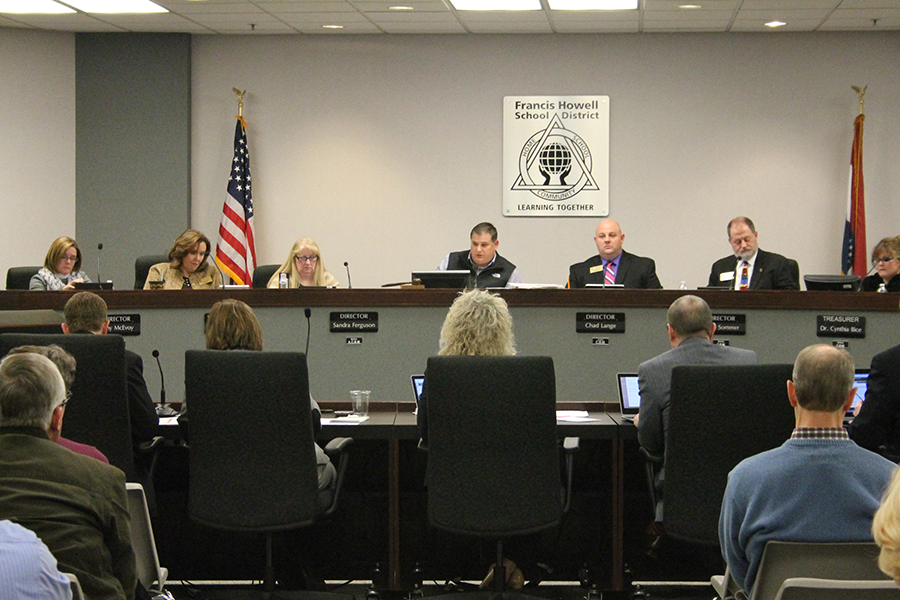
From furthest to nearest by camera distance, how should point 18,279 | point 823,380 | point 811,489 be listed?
point 18,279
point 823,380
point 811,489

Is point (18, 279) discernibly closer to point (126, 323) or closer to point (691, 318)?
point (126, 323)

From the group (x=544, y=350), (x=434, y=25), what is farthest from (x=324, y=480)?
(x=434, y=25)

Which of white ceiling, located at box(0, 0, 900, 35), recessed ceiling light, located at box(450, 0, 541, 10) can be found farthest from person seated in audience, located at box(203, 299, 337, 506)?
recessed ceiling light, located at box(450, 0, 541, 10)

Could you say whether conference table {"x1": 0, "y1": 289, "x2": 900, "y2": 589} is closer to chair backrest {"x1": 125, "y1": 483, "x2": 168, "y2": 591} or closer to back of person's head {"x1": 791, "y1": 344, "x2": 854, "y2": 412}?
chair backrest {"x1": 125, "y1": 483, "x2": 168, "y2": 591}

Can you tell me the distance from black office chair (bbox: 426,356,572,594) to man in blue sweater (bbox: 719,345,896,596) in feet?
3.34

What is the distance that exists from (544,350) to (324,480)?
1.46 meters

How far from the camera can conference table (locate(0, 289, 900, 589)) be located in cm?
468

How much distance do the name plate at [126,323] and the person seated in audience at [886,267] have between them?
4.24 metres

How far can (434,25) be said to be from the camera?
7.79 m

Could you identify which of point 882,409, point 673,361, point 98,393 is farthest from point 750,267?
point 98,393

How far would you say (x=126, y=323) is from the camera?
189 inches

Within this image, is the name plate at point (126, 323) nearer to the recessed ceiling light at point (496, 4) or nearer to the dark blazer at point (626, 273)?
the dark blazer at point (626, 273)

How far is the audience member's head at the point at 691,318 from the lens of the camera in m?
3.68

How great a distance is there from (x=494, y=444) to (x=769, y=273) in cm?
355
